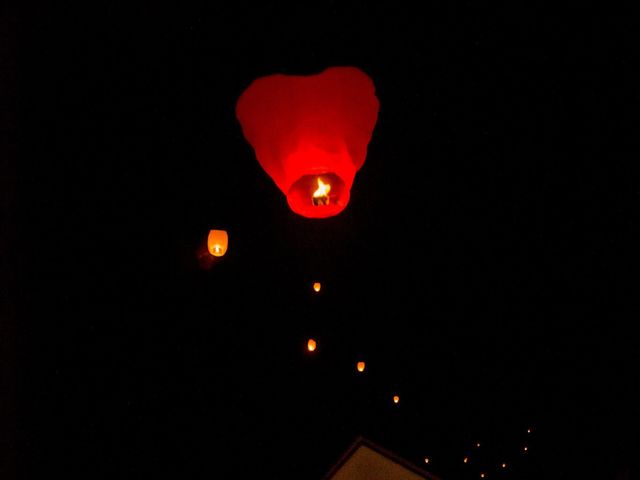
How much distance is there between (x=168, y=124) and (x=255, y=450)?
155 centimetres

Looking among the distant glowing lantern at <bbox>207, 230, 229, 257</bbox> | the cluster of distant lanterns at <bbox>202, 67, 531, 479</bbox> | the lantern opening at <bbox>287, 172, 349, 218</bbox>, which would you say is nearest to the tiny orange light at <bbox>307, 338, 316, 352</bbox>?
the distant glowing lantern at <bbox>207, 230, 229, 257</bbox>

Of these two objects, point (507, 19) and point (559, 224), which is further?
point (559, 224)

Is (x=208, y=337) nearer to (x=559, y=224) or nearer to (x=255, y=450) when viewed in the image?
(x=255, y=450)

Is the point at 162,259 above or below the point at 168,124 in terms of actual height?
below

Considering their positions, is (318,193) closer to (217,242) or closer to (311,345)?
(217,242)

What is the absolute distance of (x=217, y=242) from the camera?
2475 millimetres

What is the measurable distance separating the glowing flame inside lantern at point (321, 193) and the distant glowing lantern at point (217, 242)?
1034mm

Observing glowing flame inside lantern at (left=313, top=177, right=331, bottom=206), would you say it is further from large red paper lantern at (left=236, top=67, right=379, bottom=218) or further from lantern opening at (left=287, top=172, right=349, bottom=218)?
large red paper lantern at (left=236, top=67, right=379, bottom=218)

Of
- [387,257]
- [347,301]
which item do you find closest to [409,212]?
[387,257]

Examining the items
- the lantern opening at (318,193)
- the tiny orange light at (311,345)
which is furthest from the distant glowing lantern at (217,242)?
the lantern opening at (318,193)

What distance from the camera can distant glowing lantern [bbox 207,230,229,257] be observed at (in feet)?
8.07

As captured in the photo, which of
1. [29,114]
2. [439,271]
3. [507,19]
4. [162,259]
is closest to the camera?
[29,114]

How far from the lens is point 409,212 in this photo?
121 inches

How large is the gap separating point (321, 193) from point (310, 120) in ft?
0.93
